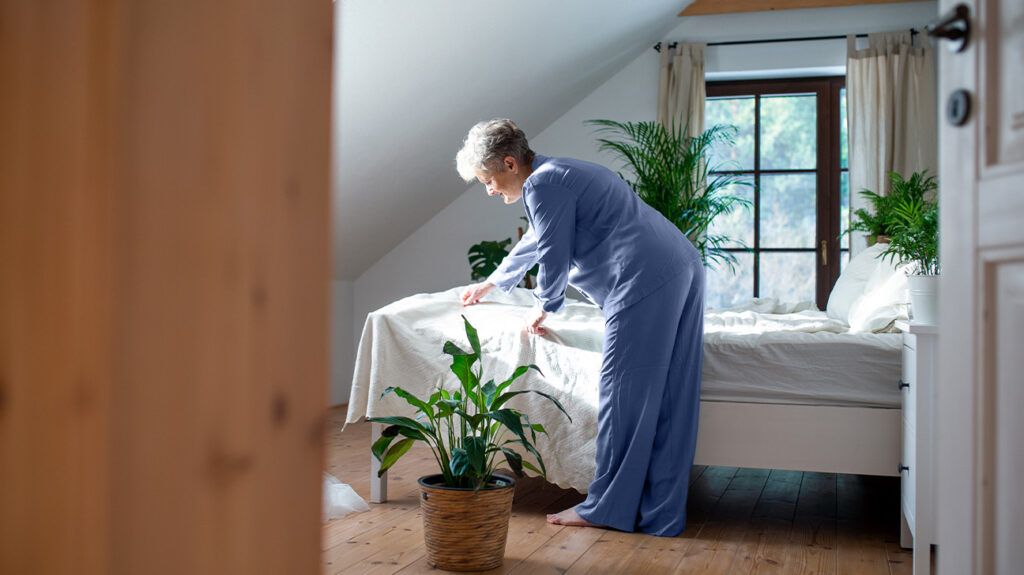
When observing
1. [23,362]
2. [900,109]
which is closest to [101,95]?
[23,362]

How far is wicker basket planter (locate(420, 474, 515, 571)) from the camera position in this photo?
2.32 m

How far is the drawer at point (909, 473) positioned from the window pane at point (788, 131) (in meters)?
3.37

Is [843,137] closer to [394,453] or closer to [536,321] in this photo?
[536,321]

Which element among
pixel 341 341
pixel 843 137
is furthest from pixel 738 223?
pixel 341 341

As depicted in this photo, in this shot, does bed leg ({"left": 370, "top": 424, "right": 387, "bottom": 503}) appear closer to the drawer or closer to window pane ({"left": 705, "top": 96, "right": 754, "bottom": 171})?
the drawer

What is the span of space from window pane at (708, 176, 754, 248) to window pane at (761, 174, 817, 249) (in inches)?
2.8

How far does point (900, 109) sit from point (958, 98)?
4551mm

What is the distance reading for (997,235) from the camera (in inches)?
41.8

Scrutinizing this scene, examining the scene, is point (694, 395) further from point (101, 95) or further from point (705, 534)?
point (101, 95)

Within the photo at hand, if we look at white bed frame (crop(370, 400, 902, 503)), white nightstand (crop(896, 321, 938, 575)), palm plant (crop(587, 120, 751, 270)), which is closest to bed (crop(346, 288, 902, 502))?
white bed frame (crop(370, 400, 902, 503))

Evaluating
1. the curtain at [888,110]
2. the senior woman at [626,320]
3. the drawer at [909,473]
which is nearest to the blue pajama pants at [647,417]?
the senior woman at [626,320]

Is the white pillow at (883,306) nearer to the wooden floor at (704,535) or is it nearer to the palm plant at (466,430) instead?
the wooden floor at (704,535)

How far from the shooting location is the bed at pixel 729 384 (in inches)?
105

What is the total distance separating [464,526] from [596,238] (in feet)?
3.24
